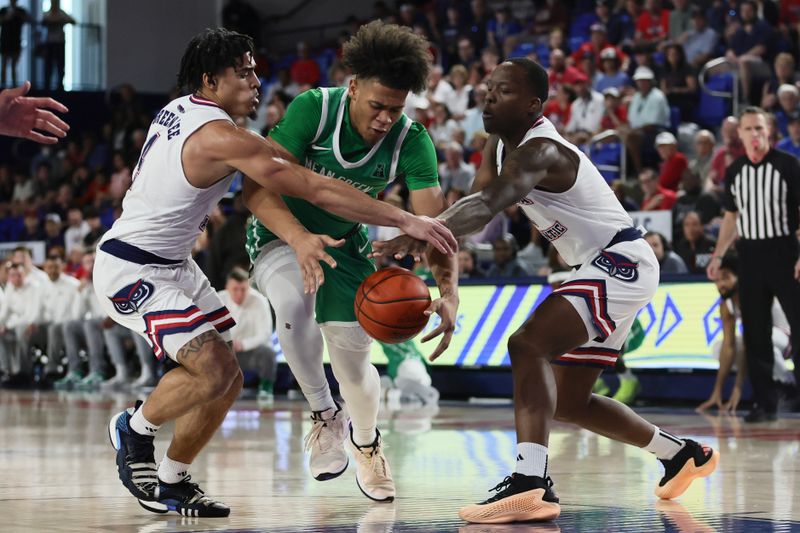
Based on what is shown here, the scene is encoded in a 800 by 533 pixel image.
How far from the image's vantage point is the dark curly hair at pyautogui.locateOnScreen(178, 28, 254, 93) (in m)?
5.55

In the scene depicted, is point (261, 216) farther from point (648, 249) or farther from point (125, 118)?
point (125, 118)

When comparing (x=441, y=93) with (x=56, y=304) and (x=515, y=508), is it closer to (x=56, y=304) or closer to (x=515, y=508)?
(x=56, y=304)

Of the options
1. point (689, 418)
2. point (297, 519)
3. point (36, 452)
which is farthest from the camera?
point (689, 418)

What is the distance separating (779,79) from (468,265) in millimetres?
4531

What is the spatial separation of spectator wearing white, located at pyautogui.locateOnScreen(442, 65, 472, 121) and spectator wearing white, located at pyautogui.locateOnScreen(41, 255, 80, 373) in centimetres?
594

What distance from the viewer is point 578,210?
564cm

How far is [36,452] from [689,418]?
17.3ft

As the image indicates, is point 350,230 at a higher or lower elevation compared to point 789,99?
lower

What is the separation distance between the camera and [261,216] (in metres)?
5.47

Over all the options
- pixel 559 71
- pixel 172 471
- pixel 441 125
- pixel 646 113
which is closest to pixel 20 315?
pixel 441 125

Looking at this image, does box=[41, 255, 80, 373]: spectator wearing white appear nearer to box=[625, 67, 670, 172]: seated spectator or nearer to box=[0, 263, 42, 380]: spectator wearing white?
box=[0, 263, 42, 380]: spectator wearing white

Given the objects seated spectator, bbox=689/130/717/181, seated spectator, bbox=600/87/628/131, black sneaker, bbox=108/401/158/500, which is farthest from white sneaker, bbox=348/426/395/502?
seated spectator, bbox=600/87/628/131

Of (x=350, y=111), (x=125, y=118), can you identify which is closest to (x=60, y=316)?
(x=125, y=118)

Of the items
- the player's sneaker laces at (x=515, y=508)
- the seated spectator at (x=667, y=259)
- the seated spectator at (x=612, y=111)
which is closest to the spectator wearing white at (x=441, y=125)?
the seated spectator at (x=612, y=111)
